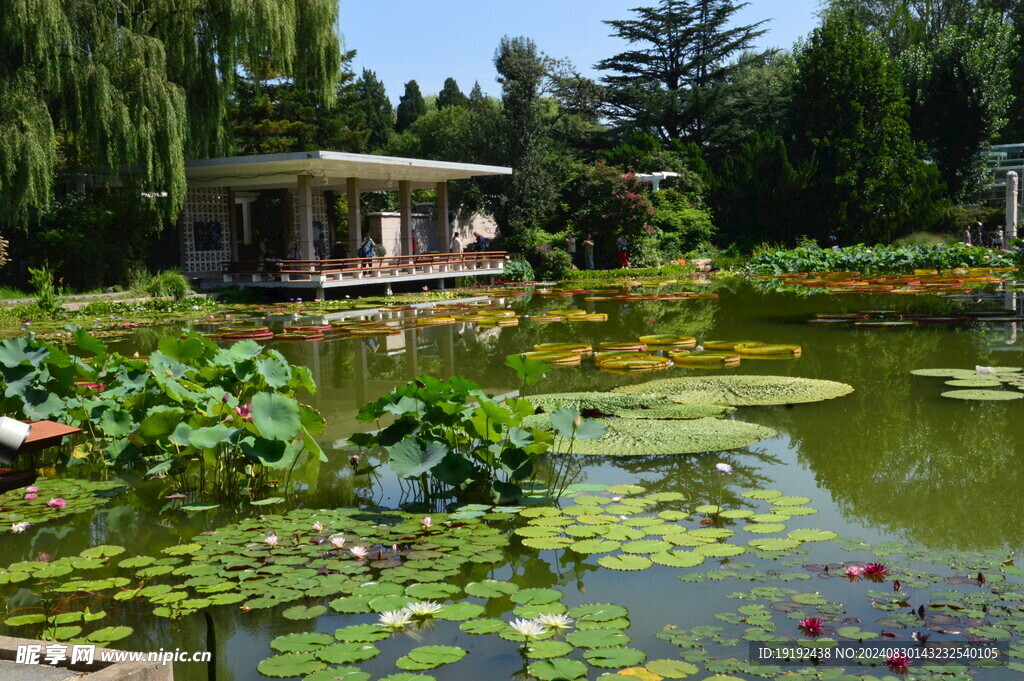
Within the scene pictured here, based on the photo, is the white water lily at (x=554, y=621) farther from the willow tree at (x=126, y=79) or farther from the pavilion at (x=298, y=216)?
the willow tree at (x=126, y=79)

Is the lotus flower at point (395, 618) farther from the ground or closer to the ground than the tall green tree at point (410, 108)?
closer to the ground

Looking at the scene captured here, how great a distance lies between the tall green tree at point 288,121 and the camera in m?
31.7

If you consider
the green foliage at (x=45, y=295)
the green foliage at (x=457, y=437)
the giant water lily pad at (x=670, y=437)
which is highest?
the green foliage at (x=45, y=295)

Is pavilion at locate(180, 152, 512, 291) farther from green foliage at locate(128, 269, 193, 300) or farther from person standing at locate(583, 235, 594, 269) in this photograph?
person standing at locate(583, 235, 594, 269)

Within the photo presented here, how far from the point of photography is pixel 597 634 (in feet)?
9.61

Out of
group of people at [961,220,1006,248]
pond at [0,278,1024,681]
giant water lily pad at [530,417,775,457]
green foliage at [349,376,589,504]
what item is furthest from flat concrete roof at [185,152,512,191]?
group of people at [961,220,1006,248]

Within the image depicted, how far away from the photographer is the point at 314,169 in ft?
65.1

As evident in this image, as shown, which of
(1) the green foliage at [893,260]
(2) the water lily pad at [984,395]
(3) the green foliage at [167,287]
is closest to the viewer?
(2) the water lily pad at [984,395]

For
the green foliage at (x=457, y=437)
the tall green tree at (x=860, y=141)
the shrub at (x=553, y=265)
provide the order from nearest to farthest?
the green foliage at (x=457, y=437) < the shrub at (x=553, y=265) < the tall green tree at (x=860, y=141)

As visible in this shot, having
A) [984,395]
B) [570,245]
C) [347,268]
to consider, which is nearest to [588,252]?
[570,245]

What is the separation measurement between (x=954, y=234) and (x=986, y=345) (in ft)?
70.5

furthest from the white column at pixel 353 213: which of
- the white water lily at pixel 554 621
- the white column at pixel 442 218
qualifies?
the white water lily at pixel 554 621

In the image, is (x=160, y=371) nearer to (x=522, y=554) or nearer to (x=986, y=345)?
(x=522, y=554)

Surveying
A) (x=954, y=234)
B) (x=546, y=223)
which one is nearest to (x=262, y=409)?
(x=546, y=223)
